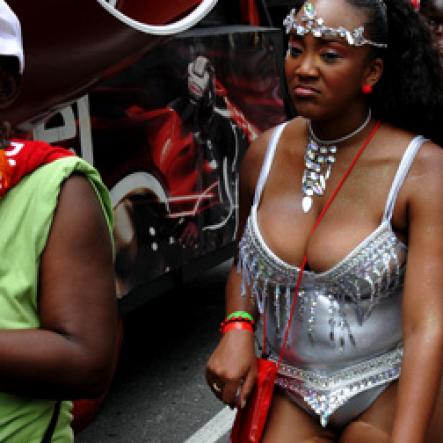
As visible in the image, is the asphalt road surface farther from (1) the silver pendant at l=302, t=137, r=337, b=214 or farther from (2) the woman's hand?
(1) the silver pendant at l=302, t=137, r=337, b=214

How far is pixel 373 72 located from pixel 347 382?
0.73 m

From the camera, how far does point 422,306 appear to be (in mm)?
2049

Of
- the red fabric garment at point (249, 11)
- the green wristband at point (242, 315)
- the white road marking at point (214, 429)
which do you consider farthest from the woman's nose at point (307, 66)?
the red fabric garment at point (249, 11)

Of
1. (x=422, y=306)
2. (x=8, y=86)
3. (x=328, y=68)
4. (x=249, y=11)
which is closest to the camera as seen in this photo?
(x=8, y=86)

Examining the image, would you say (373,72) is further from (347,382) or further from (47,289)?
(47,289)

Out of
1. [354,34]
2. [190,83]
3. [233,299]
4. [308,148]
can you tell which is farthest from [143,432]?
[354,34]

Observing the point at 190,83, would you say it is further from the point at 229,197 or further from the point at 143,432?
the point at 143,432

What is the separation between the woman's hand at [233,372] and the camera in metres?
2.18

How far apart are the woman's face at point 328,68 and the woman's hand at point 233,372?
0.58 meters

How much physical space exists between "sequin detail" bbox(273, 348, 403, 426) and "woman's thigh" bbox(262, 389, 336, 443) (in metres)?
0.05

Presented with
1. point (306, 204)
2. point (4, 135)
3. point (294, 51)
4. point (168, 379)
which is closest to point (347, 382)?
point (306, 204)

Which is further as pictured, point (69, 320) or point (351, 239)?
point (351, 239)

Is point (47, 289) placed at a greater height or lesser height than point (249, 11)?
greater

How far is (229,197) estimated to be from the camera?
4.96m
